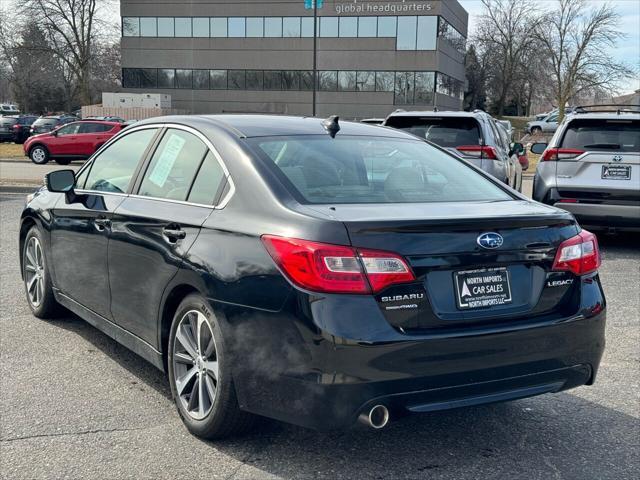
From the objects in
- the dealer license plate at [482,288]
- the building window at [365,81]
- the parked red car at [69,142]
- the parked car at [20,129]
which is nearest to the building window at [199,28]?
the building window at [365,81]

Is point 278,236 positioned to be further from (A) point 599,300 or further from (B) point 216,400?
(A) point 599,300

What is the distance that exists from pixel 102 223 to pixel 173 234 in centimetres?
95

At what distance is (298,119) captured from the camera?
4.54 m

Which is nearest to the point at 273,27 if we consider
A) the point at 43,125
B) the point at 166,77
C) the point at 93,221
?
the point at 166,77

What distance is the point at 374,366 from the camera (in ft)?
9.87

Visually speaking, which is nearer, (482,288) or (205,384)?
(482,288)

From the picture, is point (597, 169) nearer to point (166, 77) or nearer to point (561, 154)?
point (561, 154)

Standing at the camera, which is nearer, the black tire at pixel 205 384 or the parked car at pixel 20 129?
the black tire at pixel 205 384

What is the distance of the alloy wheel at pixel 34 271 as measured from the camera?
5.69m

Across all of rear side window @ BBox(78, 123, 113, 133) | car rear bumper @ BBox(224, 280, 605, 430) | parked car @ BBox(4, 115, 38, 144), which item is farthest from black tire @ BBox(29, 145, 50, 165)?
car rear bumper @ BBox(224, 280, 605, 430)

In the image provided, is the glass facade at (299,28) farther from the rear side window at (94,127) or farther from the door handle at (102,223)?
the door handle at (102,223)

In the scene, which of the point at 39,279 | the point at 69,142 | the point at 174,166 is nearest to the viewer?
the point at 174,166

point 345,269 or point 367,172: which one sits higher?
point 367,172

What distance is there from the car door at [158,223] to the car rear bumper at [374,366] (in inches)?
27.2
